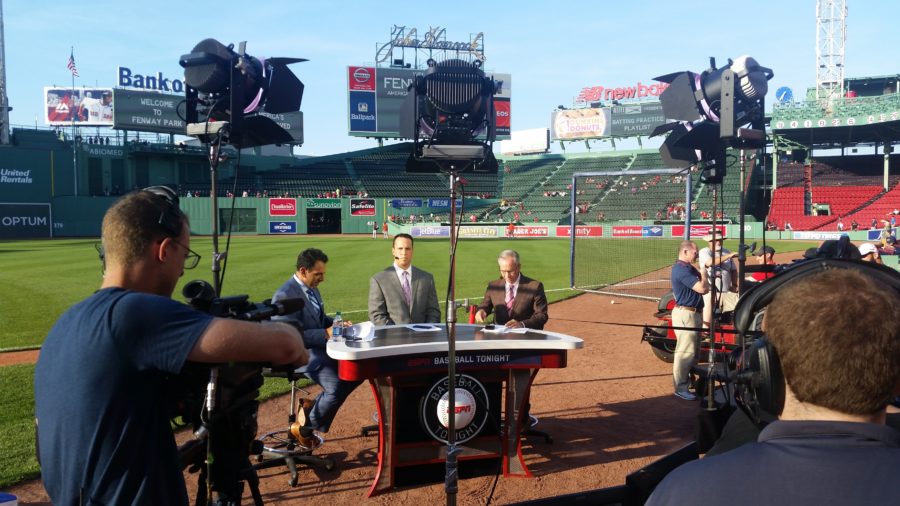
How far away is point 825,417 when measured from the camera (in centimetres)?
138

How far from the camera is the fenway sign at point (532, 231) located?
1834 inches

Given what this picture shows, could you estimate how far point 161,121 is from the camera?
5634cm

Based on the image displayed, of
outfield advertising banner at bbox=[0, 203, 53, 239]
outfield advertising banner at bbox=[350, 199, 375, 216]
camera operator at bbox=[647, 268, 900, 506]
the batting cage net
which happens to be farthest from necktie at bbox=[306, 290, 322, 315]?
outfield advertising banner at bbox=[0, 203, 53, 239]

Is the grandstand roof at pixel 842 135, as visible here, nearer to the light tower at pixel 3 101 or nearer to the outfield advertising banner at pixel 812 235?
the outfield advertising banner at pixel 812 235

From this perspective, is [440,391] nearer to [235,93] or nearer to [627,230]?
[235,93]

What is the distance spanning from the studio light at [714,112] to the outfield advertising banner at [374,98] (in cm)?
5592

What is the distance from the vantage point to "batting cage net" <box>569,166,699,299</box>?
23.5m

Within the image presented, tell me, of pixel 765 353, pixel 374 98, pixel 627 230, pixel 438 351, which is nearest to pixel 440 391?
pixel 438 351

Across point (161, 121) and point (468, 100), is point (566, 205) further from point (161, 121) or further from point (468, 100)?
point (468, 100)

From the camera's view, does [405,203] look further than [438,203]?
No

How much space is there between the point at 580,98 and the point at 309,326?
68.9m

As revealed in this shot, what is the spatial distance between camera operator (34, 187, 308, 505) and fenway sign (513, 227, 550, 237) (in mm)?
44763

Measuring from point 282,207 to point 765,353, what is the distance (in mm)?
52369

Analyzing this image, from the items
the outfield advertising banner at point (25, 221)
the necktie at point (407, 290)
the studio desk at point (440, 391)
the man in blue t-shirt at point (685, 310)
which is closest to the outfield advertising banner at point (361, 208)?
the outfield advertising banner at point (25, 221)
